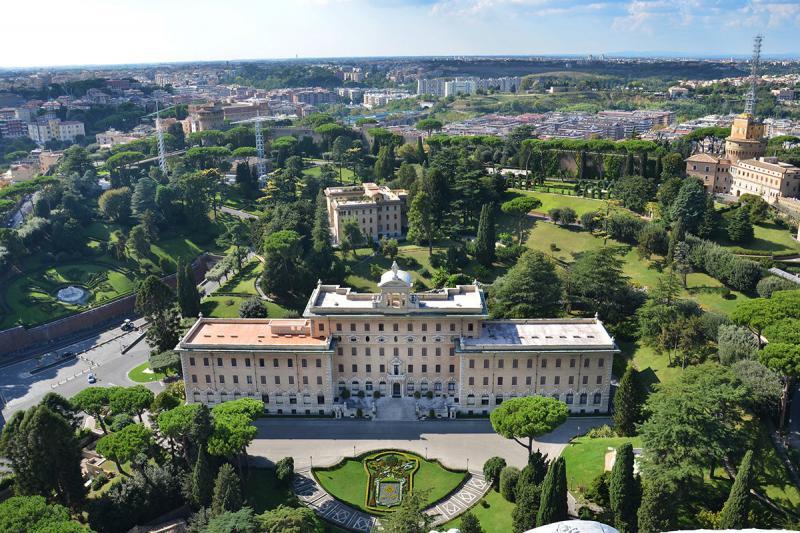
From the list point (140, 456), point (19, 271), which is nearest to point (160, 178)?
point (19, 271)

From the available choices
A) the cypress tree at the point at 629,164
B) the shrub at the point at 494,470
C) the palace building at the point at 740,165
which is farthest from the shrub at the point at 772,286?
the cypress tree at the point at 629,164

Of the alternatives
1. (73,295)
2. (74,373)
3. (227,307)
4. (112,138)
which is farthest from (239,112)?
(74,373)

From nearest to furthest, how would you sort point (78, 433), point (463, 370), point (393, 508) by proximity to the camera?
1. point (393, 508)
2. point (78, 433)
3. point (463, 370)

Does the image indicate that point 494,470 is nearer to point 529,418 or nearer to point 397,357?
point 529,418

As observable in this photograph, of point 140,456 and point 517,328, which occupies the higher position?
point 517,328

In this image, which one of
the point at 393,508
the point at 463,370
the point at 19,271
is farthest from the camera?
the point at 19,271

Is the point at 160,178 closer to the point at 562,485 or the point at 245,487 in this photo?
the point at 245,487

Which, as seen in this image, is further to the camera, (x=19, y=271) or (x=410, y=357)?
(x=19, y=271)
